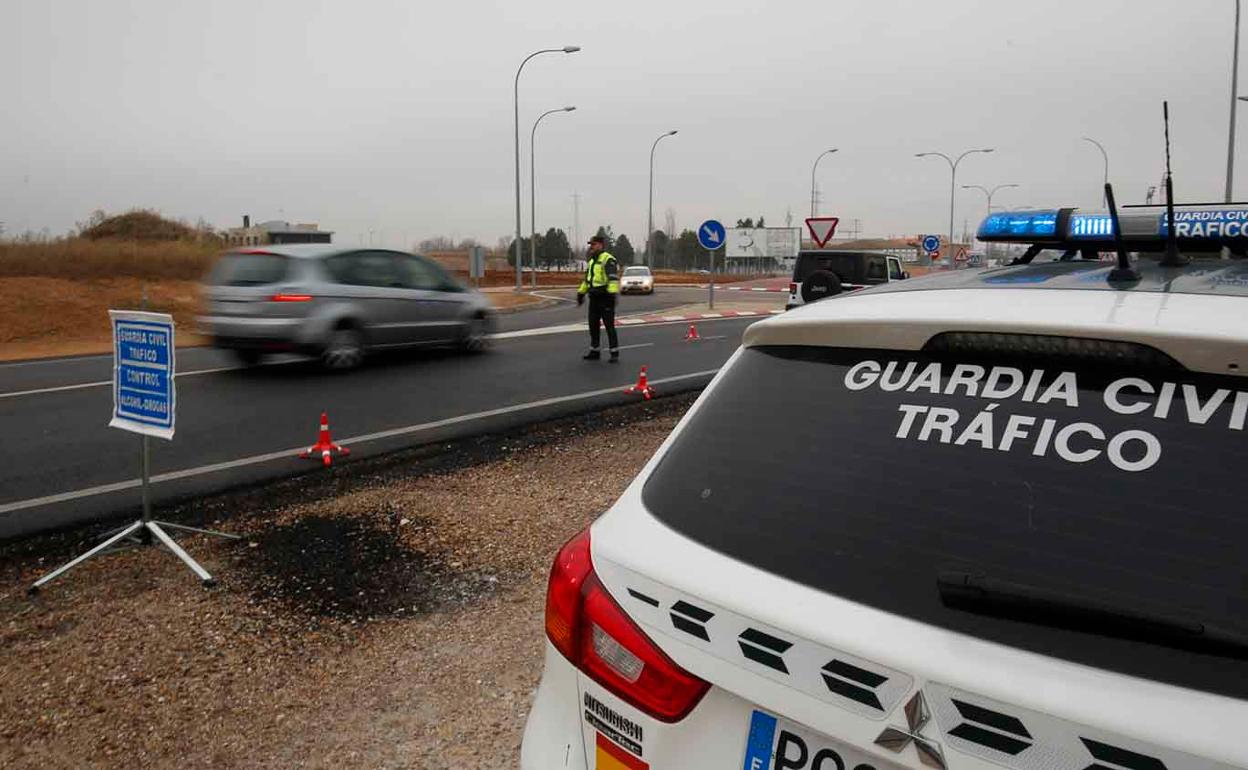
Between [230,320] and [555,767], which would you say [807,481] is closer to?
[555,767]

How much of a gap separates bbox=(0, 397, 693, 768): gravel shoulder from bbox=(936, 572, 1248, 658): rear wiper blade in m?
2.14

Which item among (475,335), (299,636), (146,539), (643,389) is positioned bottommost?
(299,636)

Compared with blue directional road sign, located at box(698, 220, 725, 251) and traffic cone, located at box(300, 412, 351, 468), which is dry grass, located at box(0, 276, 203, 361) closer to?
traffic cone, located at box(300, 412, 351, 468)

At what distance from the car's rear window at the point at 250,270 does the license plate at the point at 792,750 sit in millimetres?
11422

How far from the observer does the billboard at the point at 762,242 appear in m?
77.6

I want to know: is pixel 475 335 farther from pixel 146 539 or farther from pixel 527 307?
pixel 527 307

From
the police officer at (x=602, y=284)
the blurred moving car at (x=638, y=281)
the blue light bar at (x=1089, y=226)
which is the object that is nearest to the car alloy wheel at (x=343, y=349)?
the police officer at (x=602, y=284)

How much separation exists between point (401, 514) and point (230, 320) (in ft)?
23.3

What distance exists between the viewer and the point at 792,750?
1.44 meters

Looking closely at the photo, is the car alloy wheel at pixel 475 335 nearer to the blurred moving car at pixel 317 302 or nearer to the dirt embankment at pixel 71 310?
the blurred moving car at pixel 317 302

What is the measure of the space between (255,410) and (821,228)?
519 inches

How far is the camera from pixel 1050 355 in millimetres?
1574

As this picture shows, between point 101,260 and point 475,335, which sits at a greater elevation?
point 101,260

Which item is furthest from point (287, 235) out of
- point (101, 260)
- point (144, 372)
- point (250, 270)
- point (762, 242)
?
point (762, 242)
